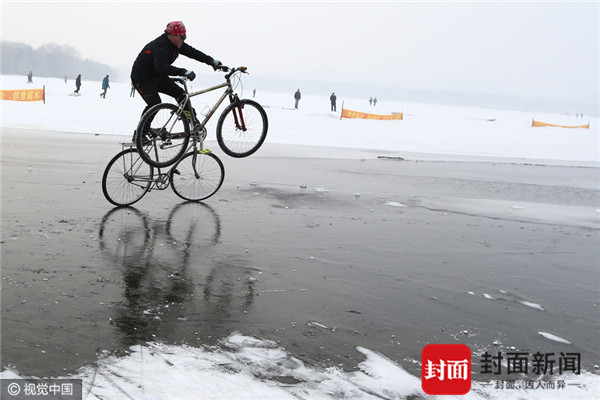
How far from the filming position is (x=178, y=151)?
8328 millimetres

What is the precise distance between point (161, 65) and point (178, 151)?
1231 millimetres

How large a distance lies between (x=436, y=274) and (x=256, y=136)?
14.3ft

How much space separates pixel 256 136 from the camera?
30.5 feet

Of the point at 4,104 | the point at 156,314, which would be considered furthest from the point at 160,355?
the point at 4,104

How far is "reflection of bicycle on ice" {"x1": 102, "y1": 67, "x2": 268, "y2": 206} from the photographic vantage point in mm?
7984

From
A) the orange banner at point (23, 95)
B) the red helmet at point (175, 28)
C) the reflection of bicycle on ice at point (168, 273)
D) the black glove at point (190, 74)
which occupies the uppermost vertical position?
the red helmet at point (175, 28)

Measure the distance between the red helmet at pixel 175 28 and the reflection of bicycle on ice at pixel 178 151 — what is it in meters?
0.58

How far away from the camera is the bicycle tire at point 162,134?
7922 millimetres

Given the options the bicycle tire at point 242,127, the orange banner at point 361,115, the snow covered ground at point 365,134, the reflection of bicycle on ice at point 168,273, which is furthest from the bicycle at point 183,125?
the orange banner at point 361,115

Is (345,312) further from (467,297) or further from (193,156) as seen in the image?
(193,156)

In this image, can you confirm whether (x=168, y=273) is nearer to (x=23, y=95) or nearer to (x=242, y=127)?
(x=242, y=127)

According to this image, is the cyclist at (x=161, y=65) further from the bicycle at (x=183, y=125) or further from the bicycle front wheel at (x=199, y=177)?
the bicycle front wheel at (x=199, y=177)

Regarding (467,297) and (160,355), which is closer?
(160,355)

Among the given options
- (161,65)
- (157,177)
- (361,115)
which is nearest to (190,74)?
(161,65)
